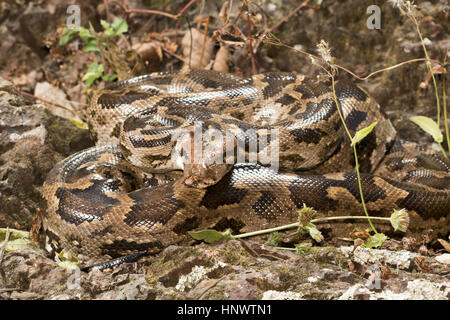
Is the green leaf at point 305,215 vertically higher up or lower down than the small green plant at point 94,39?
lower down

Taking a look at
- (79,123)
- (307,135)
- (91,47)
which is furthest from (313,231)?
(91,47)

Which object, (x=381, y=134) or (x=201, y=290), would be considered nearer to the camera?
(x=201, y=290)

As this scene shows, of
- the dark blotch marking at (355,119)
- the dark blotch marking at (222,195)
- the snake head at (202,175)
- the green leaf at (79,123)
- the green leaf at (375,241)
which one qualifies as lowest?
the green leaf at (375,241)

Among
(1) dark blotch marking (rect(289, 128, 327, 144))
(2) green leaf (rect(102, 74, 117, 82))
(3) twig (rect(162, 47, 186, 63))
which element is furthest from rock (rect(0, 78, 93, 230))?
(1) dark blotch marking (rect(289, 128, 327, 144))

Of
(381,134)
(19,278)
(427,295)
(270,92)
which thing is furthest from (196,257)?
(381,134)

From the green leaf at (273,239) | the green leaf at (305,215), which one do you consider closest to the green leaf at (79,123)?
the green leaf at (273,239)

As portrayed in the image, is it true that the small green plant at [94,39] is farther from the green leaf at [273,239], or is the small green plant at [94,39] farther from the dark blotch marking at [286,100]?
the green leaf at [273,239]
